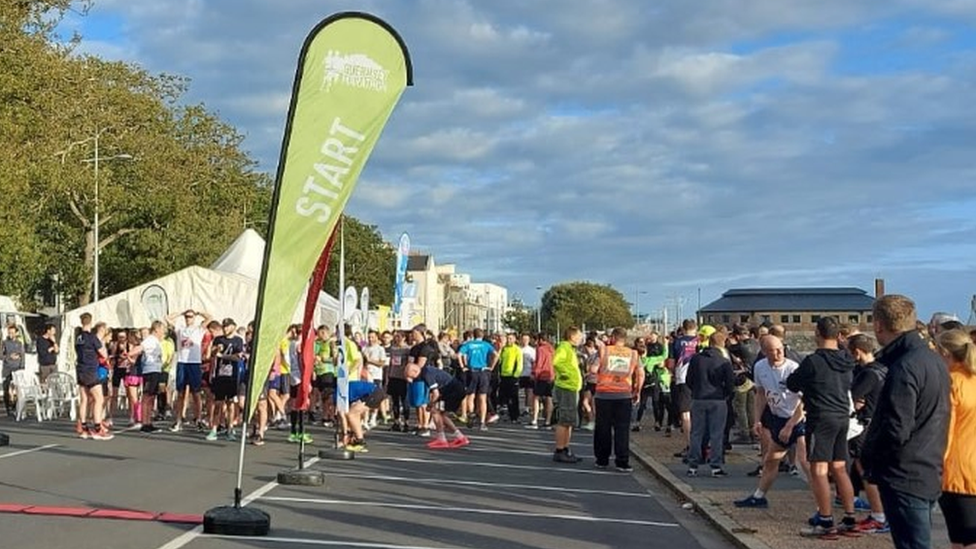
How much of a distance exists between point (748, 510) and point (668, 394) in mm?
10462

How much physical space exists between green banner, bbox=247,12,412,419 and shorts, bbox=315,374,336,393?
33.4 ft

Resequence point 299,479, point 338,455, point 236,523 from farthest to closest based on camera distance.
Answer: point 338,455
point 299,479
point 236,523

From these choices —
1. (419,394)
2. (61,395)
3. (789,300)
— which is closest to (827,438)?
(419,394)

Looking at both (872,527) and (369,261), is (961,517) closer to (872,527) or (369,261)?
(872,527)

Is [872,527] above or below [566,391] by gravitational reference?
below

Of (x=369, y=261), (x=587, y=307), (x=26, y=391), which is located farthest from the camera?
(x=587, y=307)

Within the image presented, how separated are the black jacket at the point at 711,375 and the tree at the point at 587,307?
9407cm

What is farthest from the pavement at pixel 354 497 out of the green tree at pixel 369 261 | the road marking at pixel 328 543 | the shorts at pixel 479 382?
the green tree at pixel 369 261

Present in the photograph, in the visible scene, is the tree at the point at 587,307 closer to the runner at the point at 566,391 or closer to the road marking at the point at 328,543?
the runner at the point at 566,391

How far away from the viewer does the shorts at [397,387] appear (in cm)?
2181

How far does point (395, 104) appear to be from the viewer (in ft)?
34.3

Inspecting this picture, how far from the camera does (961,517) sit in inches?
265

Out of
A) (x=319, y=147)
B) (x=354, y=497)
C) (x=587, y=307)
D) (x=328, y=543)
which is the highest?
(x=587, y=307)

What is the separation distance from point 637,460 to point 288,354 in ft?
21.1
